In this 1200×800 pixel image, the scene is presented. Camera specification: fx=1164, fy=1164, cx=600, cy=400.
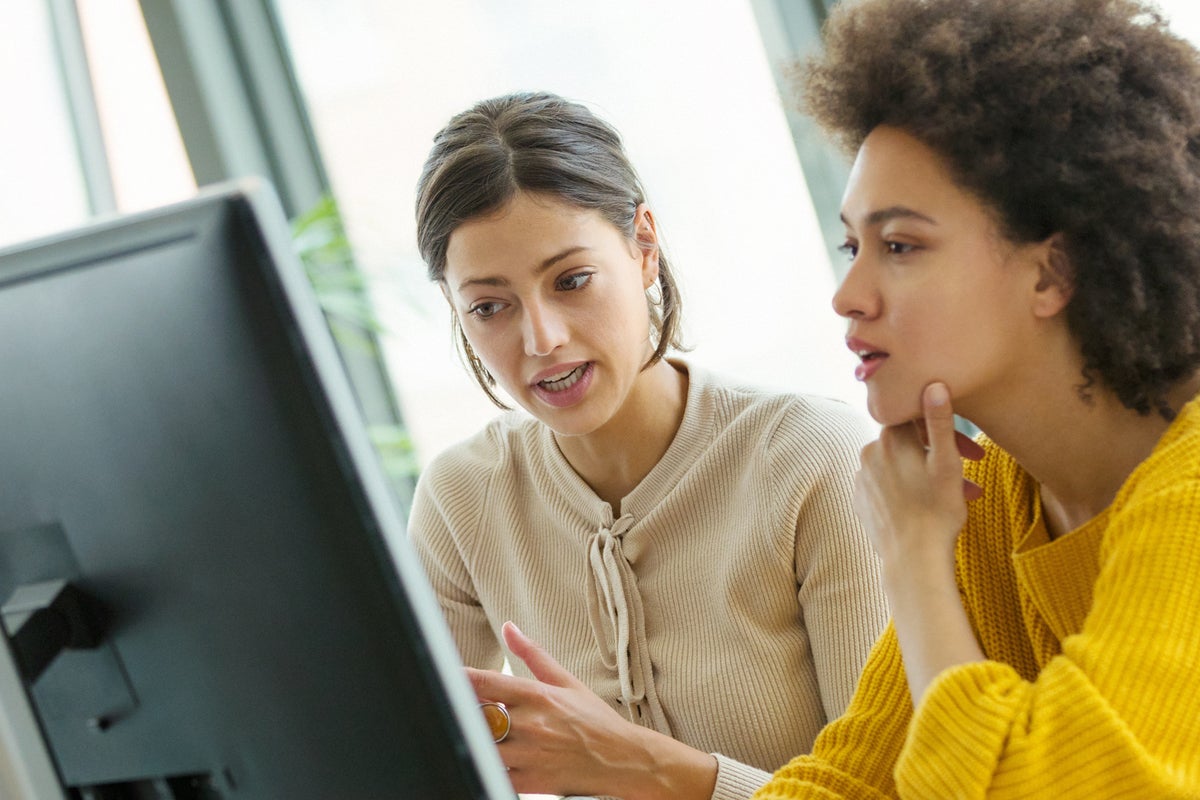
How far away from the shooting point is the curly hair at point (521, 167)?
4.82 ft

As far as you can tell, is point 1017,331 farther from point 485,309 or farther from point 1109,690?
point 485,309

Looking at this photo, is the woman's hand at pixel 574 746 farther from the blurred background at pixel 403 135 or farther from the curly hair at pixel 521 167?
the blurred background at pixel 403 135

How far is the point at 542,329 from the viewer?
57.2 inches

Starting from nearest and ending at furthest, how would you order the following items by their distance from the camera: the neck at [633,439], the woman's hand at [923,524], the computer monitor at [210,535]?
the computer monitor at [210,535], the woman's hand at [923,524], the neck at [633,439]

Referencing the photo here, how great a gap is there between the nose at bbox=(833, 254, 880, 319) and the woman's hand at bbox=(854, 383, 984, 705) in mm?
95

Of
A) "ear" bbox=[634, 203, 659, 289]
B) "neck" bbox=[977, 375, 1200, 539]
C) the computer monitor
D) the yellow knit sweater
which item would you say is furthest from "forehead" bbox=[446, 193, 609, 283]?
the computer monitor

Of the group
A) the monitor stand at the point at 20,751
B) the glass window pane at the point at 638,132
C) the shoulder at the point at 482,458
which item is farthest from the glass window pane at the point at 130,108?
the monitor stand at the point at 20,751

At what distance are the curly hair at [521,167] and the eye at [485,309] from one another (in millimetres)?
76

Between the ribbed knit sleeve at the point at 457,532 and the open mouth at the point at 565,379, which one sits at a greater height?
the open mouth at the point at 565,379

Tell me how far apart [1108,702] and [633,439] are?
812mm

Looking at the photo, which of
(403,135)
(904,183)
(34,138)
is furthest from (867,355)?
(34,138)

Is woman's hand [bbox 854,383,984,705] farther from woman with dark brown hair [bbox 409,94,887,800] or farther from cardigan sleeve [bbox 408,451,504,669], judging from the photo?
cardigan sleeve [bbox 408,451,504,669]

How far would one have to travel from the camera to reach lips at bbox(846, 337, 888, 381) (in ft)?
3.66

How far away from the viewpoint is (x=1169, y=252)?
3.49ft
